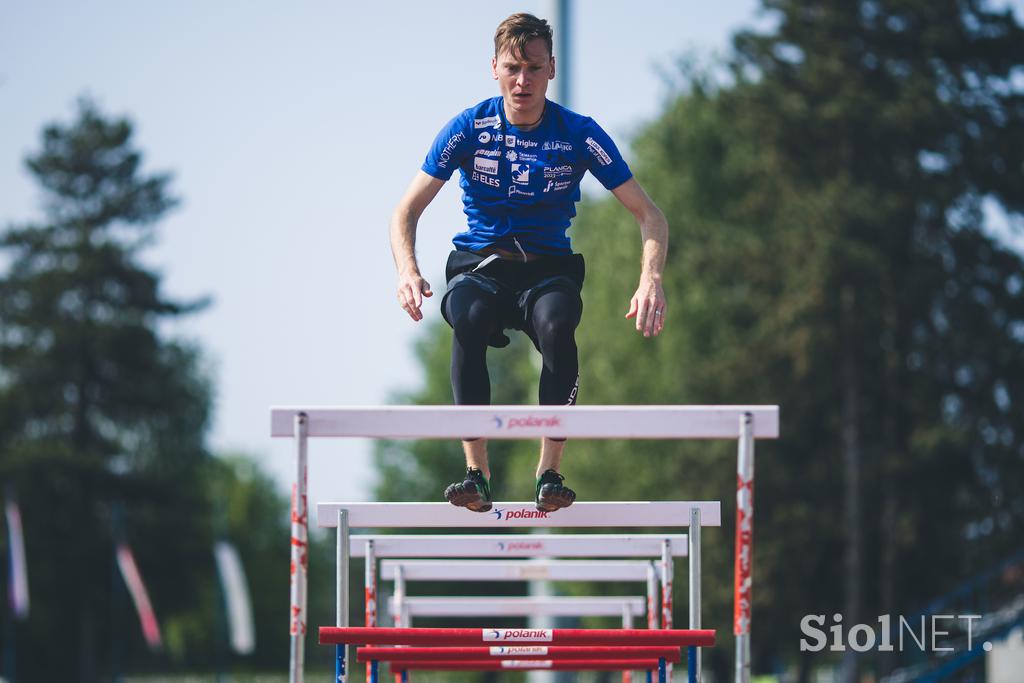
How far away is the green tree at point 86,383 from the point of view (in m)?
44.2

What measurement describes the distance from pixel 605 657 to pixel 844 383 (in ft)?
86.4

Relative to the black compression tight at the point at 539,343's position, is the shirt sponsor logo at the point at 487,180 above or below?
above

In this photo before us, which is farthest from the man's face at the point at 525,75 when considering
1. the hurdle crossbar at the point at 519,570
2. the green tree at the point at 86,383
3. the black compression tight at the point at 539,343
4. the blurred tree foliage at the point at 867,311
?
the green tree at the point at 86,383

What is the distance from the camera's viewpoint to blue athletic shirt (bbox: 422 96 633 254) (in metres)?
6.22

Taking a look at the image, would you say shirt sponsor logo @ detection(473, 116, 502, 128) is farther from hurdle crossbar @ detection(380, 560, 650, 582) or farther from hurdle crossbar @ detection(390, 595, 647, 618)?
hurdle crossbar @ detection(390, 595, 647, 618)

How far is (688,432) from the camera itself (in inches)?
190

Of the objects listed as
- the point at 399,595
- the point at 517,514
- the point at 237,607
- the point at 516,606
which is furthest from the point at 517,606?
the point at 237,607

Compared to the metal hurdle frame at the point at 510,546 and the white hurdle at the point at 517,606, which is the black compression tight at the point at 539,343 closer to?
the metal hurdle frame at the point at 510,546

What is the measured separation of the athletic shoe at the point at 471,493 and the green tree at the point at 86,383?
39564mm

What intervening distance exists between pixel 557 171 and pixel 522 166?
162mm

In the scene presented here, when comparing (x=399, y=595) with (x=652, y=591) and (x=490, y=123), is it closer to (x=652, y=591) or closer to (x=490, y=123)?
(x=652, y=591)

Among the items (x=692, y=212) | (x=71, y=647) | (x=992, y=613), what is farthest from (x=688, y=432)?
(x=71, y=647)

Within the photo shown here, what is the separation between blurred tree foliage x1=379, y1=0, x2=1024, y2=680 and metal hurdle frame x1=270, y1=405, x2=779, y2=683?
2493 centimetres

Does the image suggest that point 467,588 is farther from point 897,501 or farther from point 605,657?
point 605,657
